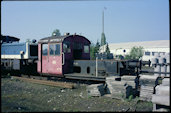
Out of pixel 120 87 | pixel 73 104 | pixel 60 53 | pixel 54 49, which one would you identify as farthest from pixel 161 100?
pixel 54 49

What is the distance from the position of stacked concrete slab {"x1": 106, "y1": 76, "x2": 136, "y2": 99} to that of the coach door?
4022 mm

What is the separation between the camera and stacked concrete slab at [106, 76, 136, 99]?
7316mm

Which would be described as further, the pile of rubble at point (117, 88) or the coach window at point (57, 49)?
the coach window at point (57, 49)

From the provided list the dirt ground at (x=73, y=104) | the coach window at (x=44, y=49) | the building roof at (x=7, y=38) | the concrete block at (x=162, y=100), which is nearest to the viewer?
the concrete block at (x=162, y=100)

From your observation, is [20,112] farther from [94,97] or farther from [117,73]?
[117,73]

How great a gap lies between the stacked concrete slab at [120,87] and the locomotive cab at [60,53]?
3865 mm

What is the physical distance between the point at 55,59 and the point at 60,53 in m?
0.65

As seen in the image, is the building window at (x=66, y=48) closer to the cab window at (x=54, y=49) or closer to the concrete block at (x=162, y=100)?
the cab window at (x=54, y=49)

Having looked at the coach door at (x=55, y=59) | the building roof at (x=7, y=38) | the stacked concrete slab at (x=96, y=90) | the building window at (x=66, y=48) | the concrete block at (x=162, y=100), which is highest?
the building roof at (x=7, y=38)

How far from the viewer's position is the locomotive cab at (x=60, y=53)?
1081cm

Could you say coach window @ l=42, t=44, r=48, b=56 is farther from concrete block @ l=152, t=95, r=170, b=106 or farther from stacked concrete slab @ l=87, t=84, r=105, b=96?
concrete block @ l=152, t=95, r=170, b=106

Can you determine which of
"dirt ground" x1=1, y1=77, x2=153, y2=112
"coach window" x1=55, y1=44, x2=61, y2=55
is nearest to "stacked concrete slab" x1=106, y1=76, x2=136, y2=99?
"dirt ground" x1=1, y1=77, x2=153, y2=112

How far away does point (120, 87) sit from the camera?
7.42 m

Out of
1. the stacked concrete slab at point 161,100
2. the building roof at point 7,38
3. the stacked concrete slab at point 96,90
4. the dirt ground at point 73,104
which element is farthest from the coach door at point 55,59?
the building roof at point 7,38
